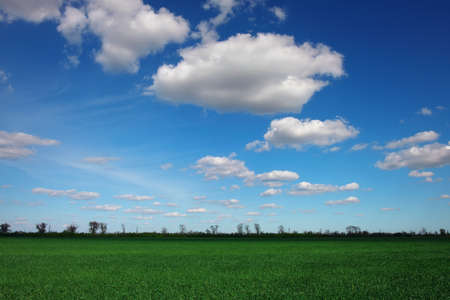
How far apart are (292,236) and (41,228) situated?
2408 inches

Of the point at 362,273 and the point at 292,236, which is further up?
the point at 362,273

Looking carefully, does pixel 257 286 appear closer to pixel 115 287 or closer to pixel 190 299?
pixel 190 299

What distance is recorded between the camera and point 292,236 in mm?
69375

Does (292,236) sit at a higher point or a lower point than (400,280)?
lower

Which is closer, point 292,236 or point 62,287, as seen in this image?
point 62,287

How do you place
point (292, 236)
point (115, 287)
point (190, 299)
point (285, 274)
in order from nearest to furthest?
1. point (190, 299)
2. point (115, 287)
3. point (285, 274)
4. point (292, 236)

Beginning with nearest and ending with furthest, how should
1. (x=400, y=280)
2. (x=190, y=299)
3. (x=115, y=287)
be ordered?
(x=190, y=299) → (x=115, y=287) → (x=400, y=280)

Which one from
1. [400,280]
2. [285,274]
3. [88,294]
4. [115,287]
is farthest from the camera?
[285,274]

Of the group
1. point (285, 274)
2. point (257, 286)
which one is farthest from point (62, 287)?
point (285, 274)

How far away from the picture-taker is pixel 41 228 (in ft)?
255

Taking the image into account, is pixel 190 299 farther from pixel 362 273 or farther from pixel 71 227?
pixel 71 227

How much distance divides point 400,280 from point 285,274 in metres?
2.79

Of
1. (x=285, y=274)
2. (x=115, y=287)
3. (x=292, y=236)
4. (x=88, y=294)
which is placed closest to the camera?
(x=88, y=294)

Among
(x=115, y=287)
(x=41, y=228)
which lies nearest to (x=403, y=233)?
(x=115, y=287)
